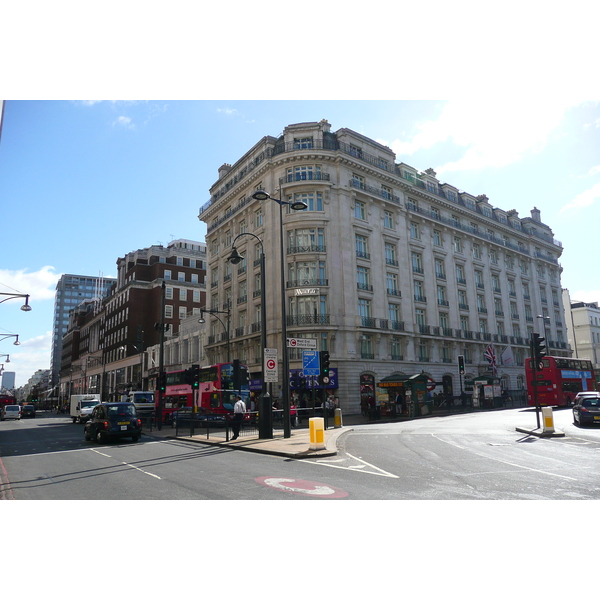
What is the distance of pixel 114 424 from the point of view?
20.1 meters

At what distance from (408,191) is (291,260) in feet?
54.6

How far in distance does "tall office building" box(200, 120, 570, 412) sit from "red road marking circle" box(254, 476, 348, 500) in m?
22.4

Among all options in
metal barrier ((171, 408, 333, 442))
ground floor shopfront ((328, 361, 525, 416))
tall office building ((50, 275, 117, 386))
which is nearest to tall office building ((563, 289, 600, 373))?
ground floor shopfront ((328, 361, 525, 416))

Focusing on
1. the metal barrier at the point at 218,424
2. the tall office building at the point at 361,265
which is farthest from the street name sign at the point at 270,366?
the tall office building at the point at 361,265

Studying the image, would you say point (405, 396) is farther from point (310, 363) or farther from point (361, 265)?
point (310, 363)

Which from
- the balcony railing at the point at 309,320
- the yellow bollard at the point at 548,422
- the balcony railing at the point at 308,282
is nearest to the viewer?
the yellow bollard at the point at 548,422

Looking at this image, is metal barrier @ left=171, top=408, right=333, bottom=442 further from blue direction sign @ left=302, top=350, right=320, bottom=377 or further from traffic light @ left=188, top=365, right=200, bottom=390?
blue direction sign @ left=302, top=350, right=320, bottom=377

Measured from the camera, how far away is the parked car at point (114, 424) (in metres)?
20.0

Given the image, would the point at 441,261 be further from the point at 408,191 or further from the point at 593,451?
the point at 593,451

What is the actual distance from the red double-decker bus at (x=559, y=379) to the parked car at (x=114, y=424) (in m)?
25.9

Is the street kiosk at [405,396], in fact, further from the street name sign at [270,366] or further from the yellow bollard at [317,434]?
the yellow bollard at [317,434]

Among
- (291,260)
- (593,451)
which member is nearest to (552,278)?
(291,260)

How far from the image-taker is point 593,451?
520 inches
